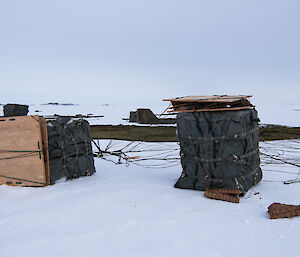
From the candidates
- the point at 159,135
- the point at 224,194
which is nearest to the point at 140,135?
the point at 159,135

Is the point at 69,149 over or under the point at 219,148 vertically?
under

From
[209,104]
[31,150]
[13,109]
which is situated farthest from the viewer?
[13,109]

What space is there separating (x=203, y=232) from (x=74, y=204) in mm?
2642

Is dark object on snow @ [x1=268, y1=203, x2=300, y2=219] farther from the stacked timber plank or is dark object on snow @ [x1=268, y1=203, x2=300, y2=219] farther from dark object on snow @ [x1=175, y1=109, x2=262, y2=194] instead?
the stacked timber plank

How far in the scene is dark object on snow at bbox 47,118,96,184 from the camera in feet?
19.1

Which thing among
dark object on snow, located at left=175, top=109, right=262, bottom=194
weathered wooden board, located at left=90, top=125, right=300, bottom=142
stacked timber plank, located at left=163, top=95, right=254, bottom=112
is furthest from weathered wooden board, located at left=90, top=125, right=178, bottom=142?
dark object on snow, located at left=175, top=109, right=262, bottom=194

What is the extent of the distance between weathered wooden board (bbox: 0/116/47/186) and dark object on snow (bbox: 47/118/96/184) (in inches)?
10.7

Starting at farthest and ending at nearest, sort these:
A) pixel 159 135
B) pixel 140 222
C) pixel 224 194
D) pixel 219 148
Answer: pixel 159 135 → pixel 219 148 → pixel 224 194 → pixel 140 222

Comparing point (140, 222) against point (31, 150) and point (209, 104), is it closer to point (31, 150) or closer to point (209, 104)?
point (209, 104)

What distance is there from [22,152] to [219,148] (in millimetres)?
4824

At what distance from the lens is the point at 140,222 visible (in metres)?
3.73

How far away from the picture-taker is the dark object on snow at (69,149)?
19.1 ft

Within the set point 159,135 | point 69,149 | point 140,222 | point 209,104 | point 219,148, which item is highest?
point 209,104

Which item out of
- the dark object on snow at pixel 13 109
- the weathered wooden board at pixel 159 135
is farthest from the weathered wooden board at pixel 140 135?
the dark object on snow at pixel 13 109
